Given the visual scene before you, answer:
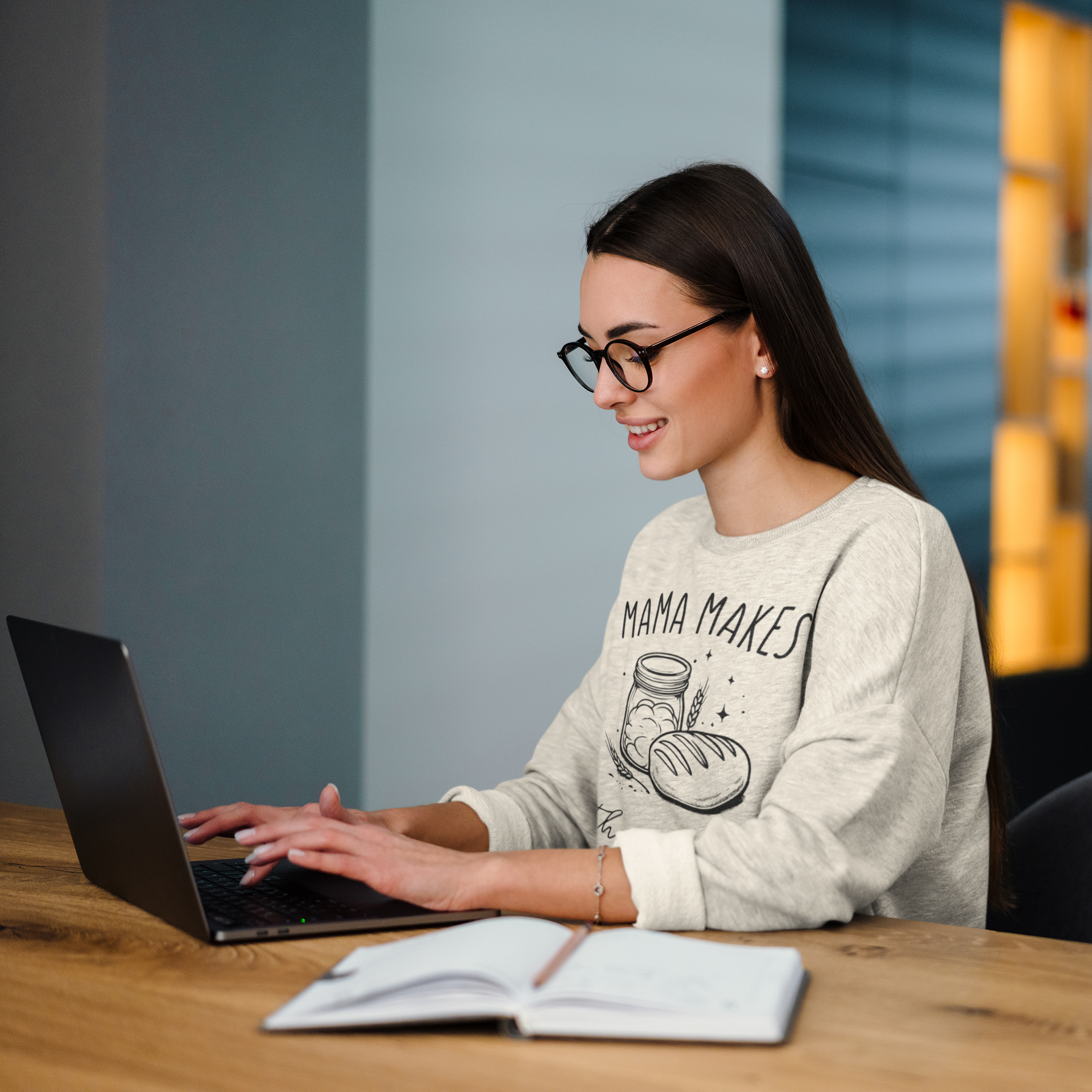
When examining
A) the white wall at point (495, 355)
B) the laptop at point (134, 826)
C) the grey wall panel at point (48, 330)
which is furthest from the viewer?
the white wall at point (495, 355)

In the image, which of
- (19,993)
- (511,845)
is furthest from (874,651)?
(19,993)

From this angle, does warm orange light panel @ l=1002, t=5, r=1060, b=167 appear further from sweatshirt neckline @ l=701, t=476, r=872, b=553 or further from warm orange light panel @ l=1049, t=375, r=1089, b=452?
sweatshirt neckline @ l=701, t=476, r=872, b=553

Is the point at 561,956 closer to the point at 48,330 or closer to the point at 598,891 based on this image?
the point at 598,891

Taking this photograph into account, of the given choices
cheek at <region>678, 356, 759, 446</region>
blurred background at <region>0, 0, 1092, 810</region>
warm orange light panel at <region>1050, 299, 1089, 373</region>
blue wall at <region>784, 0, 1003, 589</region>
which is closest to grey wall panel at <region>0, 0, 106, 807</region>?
blurred background at <region>0, 0, 1092, 810</region>

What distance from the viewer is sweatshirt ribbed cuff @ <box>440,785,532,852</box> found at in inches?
51.9

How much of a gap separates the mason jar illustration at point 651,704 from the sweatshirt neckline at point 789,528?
0.14 m

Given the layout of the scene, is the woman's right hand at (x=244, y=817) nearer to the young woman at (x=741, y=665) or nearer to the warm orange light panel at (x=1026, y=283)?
the young woman at (x=741, y=665)

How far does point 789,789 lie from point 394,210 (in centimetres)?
183

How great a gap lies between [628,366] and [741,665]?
34cm

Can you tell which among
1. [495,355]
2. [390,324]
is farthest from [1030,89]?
[390,324]

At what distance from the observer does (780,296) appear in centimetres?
127

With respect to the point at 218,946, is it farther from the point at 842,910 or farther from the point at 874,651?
the point at 874,651

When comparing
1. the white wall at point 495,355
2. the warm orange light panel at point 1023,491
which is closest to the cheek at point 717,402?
the white wall at point 495,355

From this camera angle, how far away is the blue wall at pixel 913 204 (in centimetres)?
336
